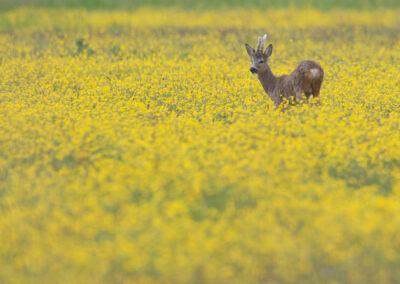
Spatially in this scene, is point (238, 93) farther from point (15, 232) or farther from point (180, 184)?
point (15, 232)

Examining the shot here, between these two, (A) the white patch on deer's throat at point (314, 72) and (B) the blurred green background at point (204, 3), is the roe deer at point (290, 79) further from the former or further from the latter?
(B) the blurred green background at point (204, 3)

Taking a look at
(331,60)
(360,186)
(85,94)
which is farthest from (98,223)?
(331,60)

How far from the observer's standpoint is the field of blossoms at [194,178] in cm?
569

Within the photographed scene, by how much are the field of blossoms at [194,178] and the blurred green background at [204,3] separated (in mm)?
17554

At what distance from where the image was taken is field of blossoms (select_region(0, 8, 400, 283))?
5688 millimetres

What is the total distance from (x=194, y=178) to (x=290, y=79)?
4844 millimetres

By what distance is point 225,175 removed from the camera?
736cm

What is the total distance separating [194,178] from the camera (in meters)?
7.30

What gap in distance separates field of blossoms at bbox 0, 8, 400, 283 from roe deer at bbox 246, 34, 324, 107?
431 millimetres

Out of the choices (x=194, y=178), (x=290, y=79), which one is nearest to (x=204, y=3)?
(x=290, y=79)

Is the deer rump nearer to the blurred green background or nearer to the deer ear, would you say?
the deer ear

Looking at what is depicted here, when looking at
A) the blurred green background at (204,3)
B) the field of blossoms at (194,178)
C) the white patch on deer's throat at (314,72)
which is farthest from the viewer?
the blurred green background at (204,3)

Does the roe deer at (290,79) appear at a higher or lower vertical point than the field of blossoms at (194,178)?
higher

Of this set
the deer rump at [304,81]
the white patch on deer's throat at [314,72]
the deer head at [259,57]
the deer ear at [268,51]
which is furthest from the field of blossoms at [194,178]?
the deer ear at [268,51]
